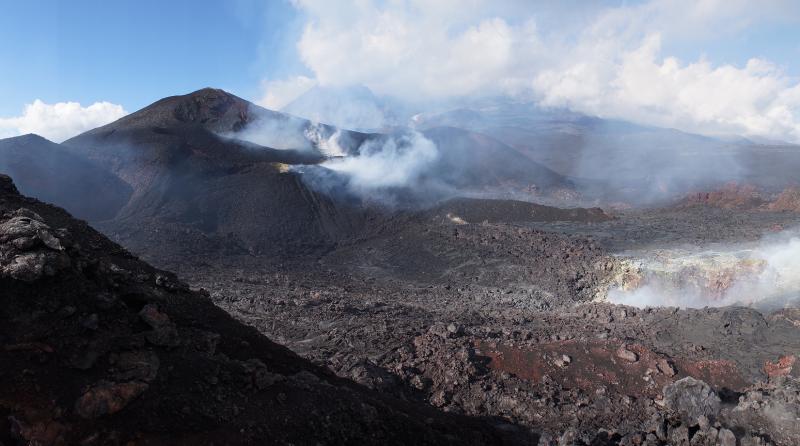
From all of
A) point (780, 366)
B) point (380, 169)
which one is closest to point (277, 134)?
point (380, 169)

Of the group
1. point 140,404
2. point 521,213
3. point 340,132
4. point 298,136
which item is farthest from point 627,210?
point 140,404

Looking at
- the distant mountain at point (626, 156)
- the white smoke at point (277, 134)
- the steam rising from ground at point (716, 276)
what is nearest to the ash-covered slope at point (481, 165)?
the distant mountain at point (626, 156)

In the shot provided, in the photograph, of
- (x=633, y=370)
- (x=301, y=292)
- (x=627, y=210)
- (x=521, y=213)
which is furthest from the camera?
(x=627, y=210)

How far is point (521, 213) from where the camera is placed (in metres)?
30.5

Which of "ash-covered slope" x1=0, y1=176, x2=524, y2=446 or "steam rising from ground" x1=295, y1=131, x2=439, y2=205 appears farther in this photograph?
"steam rising from ground" x1=295, y1=131, x2=439, y2=205

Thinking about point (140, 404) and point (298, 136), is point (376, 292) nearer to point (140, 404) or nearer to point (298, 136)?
point (140, 404)

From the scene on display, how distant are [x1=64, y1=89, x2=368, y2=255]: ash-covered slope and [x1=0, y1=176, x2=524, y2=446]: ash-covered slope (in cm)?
1945

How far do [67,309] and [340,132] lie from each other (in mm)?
43284

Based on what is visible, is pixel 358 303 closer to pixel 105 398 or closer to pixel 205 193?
pixel 105 398

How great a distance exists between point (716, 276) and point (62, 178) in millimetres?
38484

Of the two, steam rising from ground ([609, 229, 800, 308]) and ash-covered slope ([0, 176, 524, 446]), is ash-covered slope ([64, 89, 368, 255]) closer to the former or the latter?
steam rising from ground ([609, 229, 800, 308])


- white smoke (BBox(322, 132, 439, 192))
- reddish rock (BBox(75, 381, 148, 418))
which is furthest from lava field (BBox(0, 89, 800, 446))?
white smoke (BBox(322, 132, 439, 192))

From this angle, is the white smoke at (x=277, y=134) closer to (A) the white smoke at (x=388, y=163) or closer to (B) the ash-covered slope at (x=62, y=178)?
(A) the white smoke at (x=388, y=163)

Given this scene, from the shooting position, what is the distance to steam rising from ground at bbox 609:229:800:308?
56.6 ft
